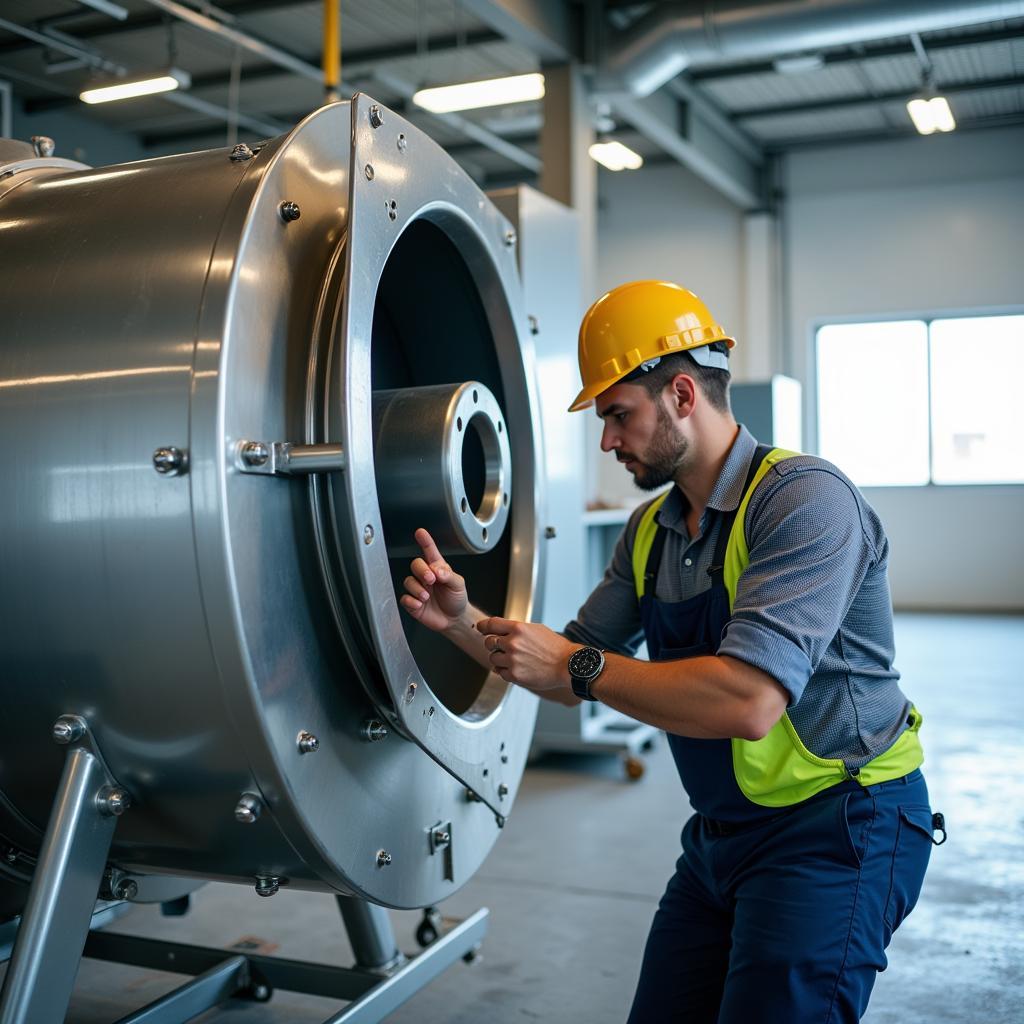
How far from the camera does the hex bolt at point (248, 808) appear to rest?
116 cm

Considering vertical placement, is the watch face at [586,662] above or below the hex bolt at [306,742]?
above

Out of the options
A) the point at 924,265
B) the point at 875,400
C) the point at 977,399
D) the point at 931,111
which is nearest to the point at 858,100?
the point at 931,111

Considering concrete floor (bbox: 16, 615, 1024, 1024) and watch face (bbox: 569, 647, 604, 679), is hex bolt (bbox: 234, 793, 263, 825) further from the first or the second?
concrete floor (bbox: 16, 615, 1024, 1024)

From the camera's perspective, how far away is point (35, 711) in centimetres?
120

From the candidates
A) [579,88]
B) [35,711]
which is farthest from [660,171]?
[35,711]

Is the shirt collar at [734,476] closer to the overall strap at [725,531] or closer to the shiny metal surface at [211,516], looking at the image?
the overall strap at [725,531]

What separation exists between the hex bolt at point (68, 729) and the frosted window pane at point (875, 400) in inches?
339

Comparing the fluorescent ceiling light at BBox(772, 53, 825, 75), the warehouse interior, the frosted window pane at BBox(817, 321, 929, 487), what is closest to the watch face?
the warehouse interior

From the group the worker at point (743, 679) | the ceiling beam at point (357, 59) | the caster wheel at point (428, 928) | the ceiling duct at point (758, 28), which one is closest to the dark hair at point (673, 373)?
the worker at point (743, 679)

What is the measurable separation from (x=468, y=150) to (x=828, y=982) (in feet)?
28.6

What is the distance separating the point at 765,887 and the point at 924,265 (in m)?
8.40

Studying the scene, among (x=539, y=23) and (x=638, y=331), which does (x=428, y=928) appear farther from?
(x=539, y=23)

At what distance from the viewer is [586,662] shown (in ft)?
4.74

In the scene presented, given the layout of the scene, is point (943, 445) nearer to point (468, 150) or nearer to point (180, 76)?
point (468, 150)
